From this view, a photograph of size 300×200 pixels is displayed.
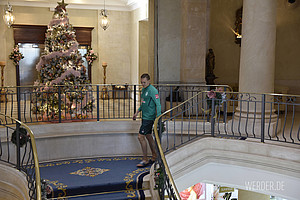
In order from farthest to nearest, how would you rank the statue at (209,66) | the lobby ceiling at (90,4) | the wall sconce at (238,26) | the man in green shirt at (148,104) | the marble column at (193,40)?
the lobby ceiling at (90,4) < the wall sconce at (238,26) < the statue at (209,66) < the marble column at (193,40) < the man in green shirt at (148,104)

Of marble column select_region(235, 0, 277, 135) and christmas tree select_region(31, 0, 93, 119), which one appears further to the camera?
christmas tree select_region(31, 0, 93, 119)

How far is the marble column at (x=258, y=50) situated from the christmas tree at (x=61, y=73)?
4079 mm

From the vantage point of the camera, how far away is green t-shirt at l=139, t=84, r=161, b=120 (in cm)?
638

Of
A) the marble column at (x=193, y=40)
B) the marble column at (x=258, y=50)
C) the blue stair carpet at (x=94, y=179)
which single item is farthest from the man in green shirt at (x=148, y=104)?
the marble column at (x=193, y=40)

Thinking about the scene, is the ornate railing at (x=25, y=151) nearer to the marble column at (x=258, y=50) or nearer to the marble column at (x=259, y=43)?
the marble column at (x=258, y=50)

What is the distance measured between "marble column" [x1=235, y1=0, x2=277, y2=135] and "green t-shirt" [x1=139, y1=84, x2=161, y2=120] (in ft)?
6.77

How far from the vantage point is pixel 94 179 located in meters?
6.38

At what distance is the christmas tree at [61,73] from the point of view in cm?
890

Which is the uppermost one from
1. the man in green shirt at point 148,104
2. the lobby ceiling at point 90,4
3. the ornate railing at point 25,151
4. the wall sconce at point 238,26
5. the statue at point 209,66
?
the lobby ceiling at point 90,4

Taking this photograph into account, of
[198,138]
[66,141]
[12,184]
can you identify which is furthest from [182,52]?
[12,184]

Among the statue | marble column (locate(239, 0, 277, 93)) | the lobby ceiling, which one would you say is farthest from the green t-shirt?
the lobby ceiling

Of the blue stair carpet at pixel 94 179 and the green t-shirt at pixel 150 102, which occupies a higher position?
the green t-shirt at pixel 150 102

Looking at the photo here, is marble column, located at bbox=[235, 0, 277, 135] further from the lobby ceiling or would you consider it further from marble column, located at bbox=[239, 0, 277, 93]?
the lobby ceiling

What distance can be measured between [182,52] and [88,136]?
13.4 feet
